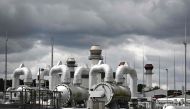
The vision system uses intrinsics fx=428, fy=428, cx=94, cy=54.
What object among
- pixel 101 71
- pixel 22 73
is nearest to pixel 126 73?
pixel 101 71

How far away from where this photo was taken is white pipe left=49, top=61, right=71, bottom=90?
278 ft

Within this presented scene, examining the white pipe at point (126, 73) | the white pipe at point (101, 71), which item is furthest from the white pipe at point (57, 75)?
the white pipe at point (126, 73)

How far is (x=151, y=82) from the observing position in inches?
6929

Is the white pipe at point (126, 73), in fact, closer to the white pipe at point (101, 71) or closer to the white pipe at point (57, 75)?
the white pipe at point (101, 71)

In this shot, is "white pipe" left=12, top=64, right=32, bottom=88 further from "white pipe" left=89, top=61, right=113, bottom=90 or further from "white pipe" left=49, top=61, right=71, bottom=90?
"white pipe" left=89, top=61, right=113, bottom=90

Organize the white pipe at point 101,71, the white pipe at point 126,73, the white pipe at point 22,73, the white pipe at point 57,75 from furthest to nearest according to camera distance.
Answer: the white pipe at point 22,73, the white pipe at point 57,75, the white pipe at point 126,73, the white pipe at point 101,71

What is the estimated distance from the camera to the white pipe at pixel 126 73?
3287 inches

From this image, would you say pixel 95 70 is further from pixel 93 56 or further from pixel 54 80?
pixel 93 56

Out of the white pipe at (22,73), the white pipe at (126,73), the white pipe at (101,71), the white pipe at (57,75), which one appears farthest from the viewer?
the white pipe at (22,73)

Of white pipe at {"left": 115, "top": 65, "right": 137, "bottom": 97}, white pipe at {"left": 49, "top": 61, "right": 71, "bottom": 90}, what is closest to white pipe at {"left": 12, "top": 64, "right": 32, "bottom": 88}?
white pipe at {"left": 49, "top": 61, "right": 71, "bottom": 90}

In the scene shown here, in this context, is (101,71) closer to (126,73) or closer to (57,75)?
(126,73)

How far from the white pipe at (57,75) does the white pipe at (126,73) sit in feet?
32.3

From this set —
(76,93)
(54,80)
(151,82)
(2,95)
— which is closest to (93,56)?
(54,80)

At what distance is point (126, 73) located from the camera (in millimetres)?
85375
